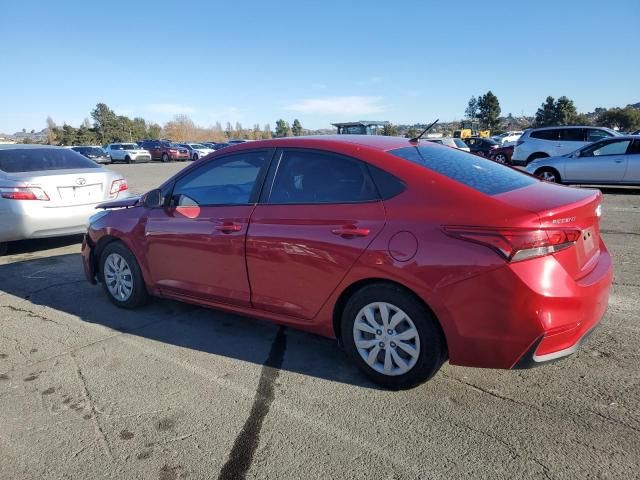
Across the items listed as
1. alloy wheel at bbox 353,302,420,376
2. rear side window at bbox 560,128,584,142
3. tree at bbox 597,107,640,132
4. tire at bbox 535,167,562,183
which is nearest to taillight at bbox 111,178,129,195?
alloy wheel at bbox 353,302,420,376

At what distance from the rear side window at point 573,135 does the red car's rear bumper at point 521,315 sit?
15.5 metres

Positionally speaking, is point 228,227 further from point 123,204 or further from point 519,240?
point 519,240

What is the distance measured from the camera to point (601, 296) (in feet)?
9.43

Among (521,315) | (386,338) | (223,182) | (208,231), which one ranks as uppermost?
(223,182)

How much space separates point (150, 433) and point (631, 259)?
A: 5.66m

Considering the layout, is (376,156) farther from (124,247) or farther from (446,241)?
(124,247)

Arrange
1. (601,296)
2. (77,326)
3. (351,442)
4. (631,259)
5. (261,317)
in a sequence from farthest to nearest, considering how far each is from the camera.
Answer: (631,259) → (77,326) → (261,317) → (601,296) → (351,442)

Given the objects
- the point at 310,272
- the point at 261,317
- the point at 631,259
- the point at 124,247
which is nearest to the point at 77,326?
the point at 124,247

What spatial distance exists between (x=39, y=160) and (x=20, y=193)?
3.17ft

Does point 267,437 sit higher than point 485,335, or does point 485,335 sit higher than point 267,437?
point 485,335

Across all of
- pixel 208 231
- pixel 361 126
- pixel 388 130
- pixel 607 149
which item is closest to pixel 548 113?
pixel 388 130

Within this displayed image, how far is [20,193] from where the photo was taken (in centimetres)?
638

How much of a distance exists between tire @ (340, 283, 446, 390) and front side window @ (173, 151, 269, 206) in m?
1.23

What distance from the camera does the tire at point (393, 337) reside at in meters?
2.83
